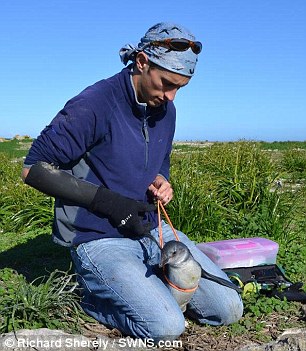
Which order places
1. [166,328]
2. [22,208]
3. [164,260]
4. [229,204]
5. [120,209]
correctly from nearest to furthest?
[166,328]
[164,260]
[120,209]
[229,204]
[22,208]

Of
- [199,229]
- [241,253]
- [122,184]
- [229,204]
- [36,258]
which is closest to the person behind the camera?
[122,184]

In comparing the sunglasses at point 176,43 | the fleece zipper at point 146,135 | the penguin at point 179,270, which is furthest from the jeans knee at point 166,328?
the sunglasses at point 176,43

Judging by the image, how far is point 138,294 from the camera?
3.20m

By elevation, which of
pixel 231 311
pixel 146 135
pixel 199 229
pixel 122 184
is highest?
pixel 146 135

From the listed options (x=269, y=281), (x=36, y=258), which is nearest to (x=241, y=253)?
(x=269, y=281)

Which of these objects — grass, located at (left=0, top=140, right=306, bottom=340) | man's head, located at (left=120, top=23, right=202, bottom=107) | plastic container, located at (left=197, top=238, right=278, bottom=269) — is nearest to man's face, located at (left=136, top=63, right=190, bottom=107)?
man's head, located at (left=120, top=23, right=202, bottom=107)

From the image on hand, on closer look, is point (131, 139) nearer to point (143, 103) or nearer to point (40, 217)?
point (143, 103)

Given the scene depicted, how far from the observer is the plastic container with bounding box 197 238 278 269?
415cm

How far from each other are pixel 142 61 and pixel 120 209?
0.85 meters

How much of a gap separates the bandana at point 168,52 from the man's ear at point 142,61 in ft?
0.08

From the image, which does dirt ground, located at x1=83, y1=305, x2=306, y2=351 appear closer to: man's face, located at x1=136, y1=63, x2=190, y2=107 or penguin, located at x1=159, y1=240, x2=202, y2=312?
penguin, located at x1=159, y1=240, x2=202, y2=312

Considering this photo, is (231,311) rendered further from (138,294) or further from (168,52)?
(168,52)

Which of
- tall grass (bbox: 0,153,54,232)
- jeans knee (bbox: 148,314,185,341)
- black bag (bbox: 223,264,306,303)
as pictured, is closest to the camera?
jeans knee (bbox: 148,314,185,341)

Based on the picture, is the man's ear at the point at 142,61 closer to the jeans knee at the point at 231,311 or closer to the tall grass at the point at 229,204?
the jeans knee at the point at 231,311
